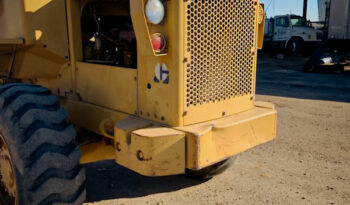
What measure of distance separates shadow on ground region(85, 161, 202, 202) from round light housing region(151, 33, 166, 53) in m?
1.89

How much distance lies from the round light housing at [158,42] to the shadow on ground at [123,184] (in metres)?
1.89

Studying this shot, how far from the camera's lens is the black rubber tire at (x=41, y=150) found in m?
2.63

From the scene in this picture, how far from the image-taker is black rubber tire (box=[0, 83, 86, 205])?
263cm

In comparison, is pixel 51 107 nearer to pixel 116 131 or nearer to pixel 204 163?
pixel 116 131

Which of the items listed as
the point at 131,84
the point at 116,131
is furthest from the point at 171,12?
the point at 116,131

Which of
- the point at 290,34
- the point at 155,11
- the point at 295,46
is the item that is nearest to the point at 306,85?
the point at 155,11

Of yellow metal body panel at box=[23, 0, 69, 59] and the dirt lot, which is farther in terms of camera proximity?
the dirt lot

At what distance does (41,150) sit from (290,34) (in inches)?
909

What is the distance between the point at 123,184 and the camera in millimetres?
4191

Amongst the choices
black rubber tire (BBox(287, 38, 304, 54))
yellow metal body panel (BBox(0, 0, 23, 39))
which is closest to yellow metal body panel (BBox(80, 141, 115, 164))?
yellow metal body panel (BBox(0, 0, 23, 39))

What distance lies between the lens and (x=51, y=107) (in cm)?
283

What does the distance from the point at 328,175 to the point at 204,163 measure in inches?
93.4

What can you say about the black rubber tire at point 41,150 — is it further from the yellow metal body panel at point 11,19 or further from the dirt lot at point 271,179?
the dirt lot at point 271,179

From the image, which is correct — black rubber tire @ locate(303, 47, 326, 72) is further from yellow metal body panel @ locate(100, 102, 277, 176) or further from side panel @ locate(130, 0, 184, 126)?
side panel @ locate(130, 0, 184, 126)
